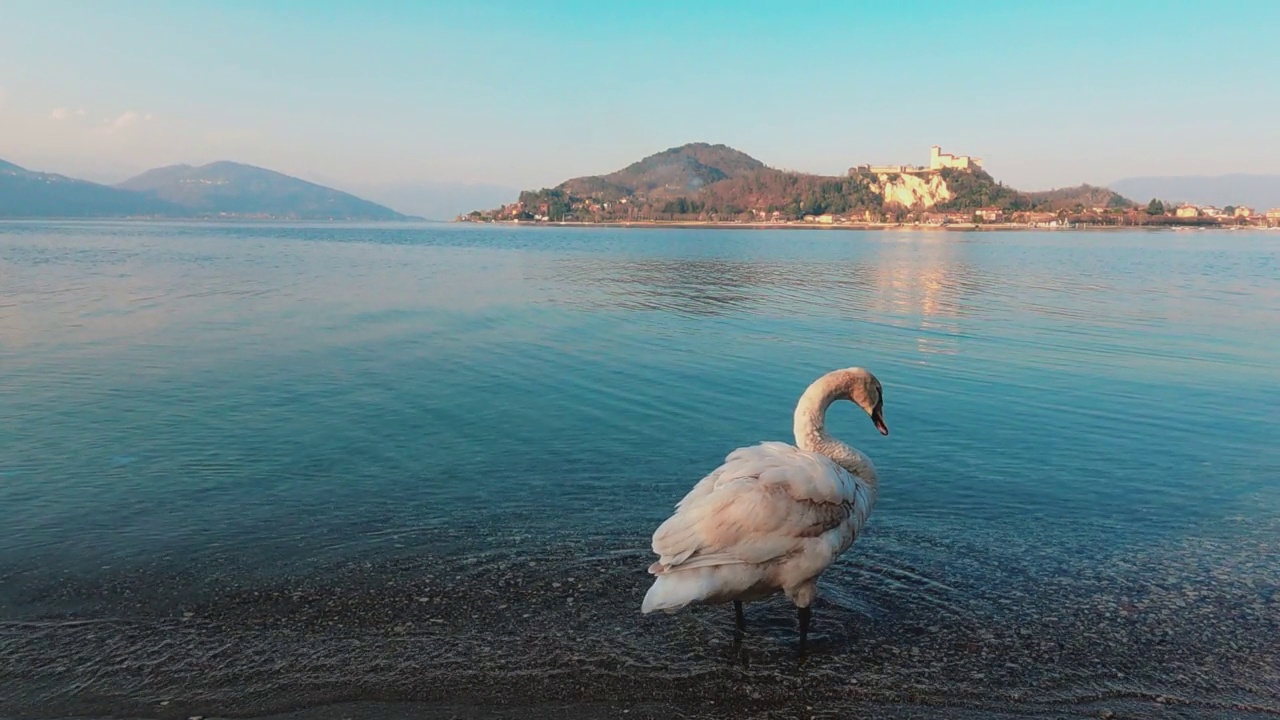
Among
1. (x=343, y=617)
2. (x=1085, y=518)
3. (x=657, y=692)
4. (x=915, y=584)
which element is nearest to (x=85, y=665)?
(x=343, y=617)

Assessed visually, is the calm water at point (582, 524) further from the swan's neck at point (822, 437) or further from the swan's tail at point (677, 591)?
the swan's neck at point (822, 437)

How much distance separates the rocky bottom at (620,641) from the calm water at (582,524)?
30mm

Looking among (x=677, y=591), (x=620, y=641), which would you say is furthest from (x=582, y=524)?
(x=677, y=591)

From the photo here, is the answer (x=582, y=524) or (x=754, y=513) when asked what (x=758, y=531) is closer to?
(x=754, y=513)

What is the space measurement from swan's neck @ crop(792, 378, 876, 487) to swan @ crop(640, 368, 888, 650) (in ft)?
1.01

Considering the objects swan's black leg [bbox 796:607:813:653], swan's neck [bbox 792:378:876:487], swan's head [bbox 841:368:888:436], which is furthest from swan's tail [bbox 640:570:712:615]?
swan's head [bbox 841:368:888:436]

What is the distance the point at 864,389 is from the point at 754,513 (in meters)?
2.27

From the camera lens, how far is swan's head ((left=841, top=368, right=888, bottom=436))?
25.9 ft

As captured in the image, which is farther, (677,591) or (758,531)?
(758,531)

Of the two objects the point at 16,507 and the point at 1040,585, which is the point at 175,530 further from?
the point at 1040,585

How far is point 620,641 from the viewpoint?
6859 millimetres

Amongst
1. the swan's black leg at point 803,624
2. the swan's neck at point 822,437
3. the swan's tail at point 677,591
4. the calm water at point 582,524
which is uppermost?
the swan's neck at point 822,437

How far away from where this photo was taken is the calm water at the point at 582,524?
6289mm

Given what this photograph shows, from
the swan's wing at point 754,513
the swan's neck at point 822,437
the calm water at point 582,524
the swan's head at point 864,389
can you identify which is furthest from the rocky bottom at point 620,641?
the swan's head at point 864,389
